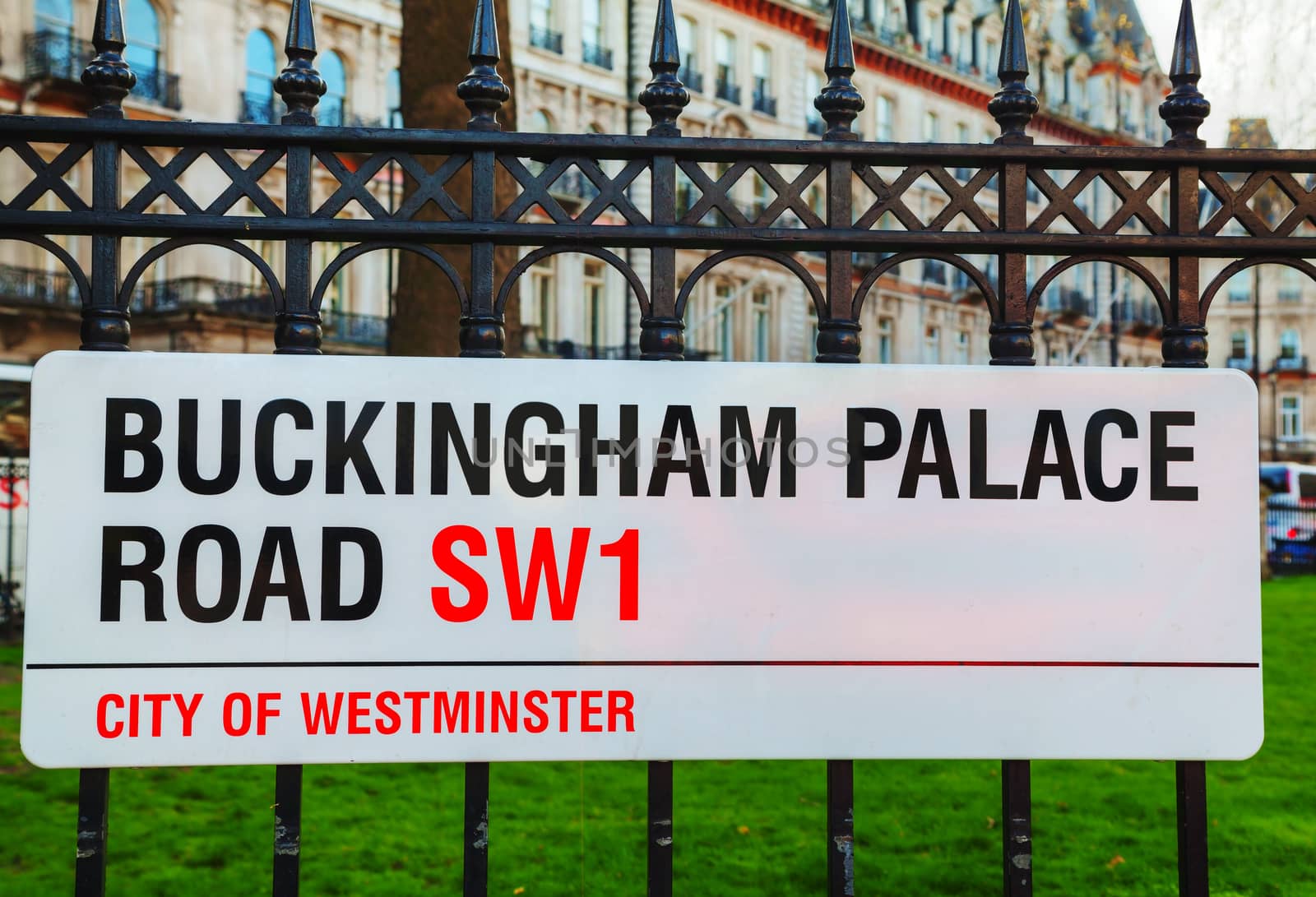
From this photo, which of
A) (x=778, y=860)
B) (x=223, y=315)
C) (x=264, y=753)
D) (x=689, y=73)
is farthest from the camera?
(x=689, y=73)

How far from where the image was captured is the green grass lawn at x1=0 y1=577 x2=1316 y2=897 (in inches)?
167

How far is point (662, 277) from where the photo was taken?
2.47m

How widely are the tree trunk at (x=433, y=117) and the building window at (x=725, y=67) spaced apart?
2920 centimetres

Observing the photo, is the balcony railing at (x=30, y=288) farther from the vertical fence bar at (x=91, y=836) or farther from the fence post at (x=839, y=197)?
the fence post at (x=839, y=197)

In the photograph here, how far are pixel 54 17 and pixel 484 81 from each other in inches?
968

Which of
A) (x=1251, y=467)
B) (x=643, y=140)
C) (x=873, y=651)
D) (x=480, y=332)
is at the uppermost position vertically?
(x=643, y=140)

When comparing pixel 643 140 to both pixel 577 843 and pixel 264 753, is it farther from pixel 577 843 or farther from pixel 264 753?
pixel 577 843

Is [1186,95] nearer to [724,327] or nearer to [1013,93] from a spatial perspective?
[1013,93]

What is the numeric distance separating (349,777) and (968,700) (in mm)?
3996

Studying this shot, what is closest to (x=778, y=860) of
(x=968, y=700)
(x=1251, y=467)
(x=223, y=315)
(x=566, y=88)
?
(x=968, y=700)

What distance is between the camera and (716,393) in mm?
2494

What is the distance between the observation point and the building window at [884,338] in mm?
39875

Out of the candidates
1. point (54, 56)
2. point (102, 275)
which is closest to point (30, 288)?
point (54, 56)

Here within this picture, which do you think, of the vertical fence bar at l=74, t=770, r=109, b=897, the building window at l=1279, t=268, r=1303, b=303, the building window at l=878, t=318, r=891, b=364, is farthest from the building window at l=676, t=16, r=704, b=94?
the building window at l=1279, t=268, r=1303, b=303
